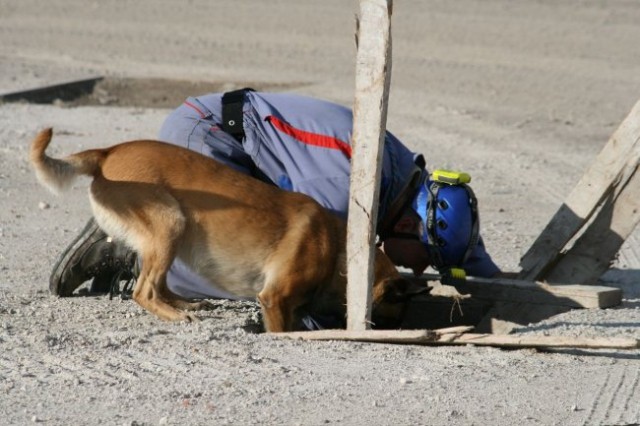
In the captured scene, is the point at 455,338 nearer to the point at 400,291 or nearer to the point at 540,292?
the point at 400,291

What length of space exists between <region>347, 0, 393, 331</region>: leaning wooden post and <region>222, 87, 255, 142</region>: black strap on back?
1.34 meters

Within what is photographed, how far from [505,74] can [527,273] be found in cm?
1025

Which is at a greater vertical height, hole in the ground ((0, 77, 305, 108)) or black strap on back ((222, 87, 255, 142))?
black strap on back ((222, 87, 255, 142))

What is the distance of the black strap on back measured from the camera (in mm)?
7074

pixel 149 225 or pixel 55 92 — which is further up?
pixel 149 225

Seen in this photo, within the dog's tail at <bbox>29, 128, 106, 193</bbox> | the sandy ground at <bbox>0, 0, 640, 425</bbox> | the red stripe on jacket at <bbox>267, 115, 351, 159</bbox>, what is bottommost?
the sandy ground at <bbox>0, 0, 640, 425</bbox>

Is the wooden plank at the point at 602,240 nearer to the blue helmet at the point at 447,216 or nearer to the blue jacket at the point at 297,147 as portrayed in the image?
the blue jacket at the point at 297,147

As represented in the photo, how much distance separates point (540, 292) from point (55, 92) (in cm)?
897

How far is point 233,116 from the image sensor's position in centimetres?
710

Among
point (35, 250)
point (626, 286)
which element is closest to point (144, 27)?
point (35, 250)

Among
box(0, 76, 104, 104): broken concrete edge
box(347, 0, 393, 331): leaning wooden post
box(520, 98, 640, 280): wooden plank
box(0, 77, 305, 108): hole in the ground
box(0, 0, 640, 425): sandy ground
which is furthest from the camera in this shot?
box(0, 77, 305, 108): hole in the ground

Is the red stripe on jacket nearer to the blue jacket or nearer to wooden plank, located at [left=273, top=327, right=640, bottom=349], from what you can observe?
the blue jacket

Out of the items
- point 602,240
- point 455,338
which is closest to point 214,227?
point 455,338

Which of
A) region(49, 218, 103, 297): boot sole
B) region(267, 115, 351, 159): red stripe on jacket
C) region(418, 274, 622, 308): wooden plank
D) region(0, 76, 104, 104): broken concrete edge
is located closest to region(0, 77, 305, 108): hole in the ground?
region(0, 76, 104, 104): broken concrete edge
